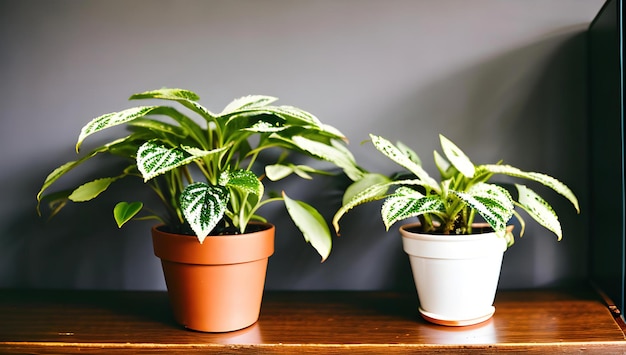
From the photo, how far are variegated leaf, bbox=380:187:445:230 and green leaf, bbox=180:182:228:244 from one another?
24 cm

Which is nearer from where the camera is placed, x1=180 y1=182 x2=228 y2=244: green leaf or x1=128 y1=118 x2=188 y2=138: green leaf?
x1=180 y1=182 x2=228 y2=244: green leaf

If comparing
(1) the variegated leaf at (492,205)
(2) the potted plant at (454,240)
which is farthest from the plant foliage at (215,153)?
(1) the variegated leaf at (492,205)

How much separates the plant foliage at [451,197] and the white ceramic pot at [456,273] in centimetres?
5

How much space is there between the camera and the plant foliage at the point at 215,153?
0.73 metres

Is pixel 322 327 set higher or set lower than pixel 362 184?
lower

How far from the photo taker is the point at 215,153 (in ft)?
2.76

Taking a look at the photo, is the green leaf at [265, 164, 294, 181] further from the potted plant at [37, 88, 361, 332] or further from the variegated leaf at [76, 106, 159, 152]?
the variegated leaf at [76, 106, 159, 152]

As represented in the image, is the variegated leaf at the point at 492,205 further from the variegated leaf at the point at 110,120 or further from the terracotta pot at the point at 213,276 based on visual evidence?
the variegated leaf at the point at 110,120

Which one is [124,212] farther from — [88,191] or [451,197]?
Result: [451,197]

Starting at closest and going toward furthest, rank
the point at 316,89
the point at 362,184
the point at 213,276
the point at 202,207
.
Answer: the point at 202,207, the point at 213,276, the point at 362,184, the point at 316,89

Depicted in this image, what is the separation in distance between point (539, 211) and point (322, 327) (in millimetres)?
426

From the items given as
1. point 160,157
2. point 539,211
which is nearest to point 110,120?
point 160,157

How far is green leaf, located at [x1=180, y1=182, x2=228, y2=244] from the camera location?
2.26 ft

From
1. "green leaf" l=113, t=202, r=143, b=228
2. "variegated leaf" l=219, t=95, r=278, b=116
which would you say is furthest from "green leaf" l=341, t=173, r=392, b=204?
"green leaf" l=113, t=202, r=143, b=228
